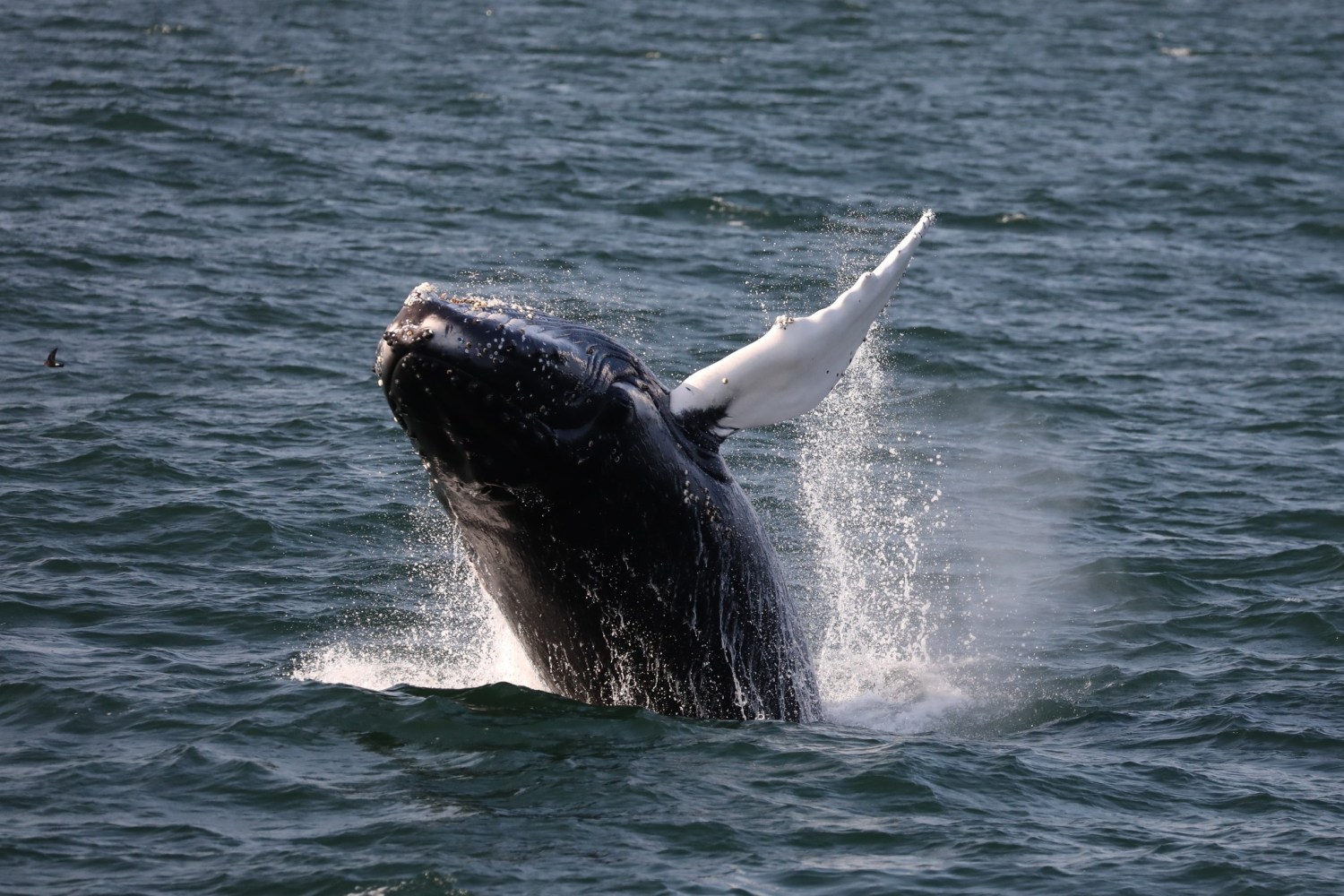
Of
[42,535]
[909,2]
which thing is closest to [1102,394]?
[42,535]

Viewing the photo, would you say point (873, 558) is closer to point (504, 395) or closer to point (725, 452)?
point (725, 452)

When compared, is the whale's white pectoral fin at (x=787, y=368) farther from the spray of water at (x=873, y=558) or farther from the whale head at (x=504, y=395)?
the spray of water at (x=873, y=558)

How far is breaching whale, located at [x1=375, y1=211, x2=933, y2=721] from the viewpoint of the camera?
10.8 m

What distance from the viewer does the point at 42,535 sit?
17938mm

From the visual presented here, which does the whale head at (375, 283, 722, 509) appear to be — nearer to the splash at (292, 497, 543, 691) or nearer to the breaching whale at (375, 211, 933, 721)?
the breaching whale at (375, 211, 933, 721)

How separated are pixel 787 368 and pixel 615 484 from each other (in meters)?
1.45

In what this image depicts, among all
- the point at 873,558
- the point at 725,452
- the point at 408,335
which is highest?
the point at 408,335

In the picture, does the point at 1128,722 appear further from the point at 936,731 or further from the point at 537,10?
the point at 537,10

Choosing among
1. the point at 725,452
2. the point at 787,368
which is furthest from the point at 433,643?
the point at 725,452

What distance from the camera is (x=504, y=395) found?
10766mm

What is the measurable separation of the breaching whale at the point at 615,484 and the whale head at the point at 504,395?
12mm

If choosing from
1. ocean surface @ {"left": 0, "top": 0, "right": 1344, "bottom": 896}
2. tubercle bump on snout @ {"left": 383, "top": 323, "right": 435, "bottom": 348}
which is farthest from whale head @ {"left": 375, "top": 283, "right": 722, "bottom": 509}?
ocean surface @ {"left": 0, "top": 0, "right": 1344, "bottom": 896}

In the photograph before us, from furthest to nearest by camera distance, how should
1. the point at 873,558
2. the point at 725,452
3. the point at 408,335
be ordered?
the point at 725,452, the point at 873,558, the point at 408,335

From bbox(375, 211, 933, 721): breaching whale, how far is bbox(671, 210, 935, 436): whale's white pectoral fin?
0.01m
